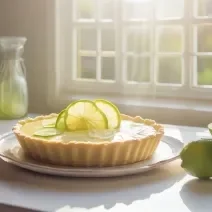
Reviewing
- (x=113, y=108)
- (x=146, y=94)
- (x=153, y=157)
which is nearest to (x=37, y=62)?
(x=146, y=94)

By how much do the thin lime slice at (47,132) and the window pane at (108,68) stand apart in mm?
702

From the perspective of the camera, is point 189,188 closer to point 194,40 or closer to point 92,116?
point 92,116

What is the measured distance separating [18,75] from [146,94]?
37cm

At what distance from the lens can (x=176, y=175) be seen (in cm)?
Answer: 98

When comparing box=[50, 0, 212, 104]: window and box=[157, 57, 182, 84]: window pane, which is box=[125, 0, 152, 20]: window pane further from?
box=[157, 57, 182, 84]: window pane

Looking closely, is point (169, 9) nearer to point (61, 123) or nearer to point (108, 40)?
point (108, 40)

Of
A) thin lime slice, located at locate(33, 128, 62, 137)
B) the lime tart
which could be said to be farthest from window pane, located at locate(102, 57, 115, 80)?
thin lime slice, located at locate(33, 128, 62, 137)

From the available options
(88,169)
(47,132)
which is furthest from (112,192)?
(47,132)

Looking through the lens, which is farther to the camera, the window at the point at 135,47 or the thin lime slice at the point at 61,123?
the window at the point at 135,47

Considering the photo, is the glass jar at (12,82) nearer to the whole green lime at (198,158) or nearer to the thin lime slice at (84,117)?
the thin lime slice at (84,117)

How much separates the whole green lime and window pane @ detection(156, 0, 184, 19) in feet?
2.66

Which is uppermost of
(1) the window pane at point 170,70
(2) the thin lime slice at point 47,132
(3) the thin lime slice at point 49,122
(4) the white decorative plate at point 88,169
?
(1) the window pane at point 170,70

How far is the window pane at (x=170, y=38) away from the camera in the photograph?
1689 mm

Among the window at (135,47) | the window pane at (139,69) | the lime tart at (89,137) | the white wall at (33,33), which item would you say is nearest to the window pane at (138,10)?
the window at (135,47)
